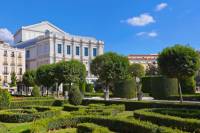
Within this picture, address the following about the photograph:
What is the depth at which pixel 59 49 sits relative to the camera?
3039 inches

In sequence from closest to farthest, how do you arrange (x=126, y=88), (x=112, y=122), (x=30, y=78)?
(x=112, y=122)
(x=126, y=88)
(x=30, y=78)

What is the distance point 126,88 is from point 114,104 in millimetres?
15773

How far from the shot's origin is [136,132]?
37.9 feet

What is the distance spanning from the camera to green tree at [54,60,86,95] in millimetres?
43094

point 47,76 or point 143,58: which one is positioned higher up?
point 143,58

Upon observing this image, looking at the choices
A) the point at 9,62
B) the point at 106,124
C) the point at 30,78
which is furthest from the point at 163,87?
the point at 9,62

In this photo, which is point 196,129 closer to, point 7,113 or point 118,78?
point 7,113

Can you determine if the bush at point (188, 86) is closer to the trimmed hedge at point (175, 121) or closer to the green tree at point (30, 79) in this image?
the trimmed hedge at point (175, 121)

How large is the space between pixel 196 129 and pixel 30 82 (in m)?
46.1

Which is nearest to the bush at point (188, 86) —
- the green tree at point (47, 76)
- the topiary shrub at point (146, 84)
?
the topiary shrub at point (146, 84)

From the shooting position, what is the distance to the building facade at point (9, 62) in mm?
71375

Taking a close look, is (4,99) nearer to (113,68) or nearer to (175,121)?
(113,68)

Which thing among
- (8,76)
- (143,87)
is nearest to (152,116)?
(143,87)

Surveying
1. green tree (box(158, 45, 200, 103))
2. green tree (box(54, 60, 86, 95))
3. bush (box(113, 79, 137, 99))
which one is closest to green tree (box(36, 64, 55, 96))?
green tree (box(54, 60, 86, 95))
